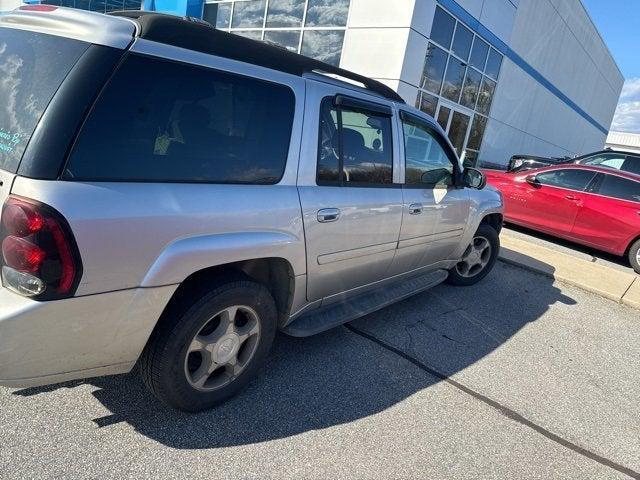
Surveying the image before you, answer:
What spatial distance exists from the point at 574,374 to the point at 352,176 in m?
2.52

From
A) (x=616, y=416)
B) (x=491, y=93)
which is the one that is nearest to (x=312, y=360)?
(x=616, y=416)

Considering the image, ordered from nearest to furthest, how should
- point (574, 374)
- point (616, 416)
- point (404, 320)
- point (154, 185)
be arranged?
point (154, 185) < point (616, 416) < point (574, 374) < point (404, 320)

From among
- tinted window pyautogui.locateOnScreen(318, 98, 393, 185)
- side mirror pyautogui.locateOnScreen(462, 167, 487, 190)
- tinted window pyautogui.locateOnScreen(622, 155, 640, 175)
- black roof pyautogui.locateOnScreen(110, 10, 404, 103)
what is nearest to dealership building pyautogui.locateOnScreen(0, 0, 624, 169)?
tinted window pyautogui.locateOnScreen(622, 155, 640, 175)

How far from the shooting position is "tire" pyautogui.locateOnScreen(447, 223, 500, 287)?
5.21 m

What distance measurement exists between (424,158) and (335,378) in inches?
80.5

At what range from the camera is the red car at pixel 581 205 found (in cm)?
763

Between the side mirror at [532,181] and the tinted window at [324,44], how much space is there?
6526 mm

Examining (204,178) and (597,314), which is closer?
(204,178)

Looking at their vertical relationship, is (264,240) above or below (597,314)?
above

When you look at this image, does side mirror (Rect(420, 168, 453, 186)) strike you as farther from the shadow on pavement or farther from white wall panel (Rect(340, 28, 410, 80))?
white wall panel (Rect(340, 28, 410, 80))

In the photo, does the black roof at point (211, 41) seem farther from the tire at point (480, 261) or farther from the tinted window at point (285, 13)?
the tinted window at point (285, 13)

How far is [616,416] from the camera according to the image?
3242mm

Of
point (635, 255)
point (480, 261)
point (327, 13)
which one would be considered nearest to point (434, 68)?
point (327, 13)

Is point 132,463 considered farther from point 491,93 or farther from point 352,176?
point 491,93
